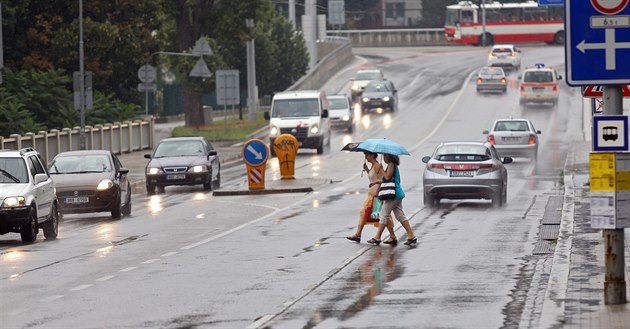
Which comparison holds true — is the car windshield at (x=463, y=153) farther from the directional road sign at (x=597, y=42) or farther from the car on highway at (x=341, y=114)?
the car on highway at (x=341, y=114)

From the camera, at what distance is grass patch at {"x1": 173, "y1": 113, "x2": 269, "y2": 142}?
68.9 metres

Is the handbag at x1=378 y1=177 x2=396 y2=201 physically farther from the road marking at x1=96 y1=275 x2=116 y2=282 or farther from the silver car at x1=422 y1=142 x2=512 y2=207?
the silver car at x1=422 y1=142 x2=512 y2=207

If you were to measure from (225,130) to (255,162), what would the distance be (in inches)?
1188

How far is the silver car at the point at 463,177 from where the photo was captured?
3322 centimetres

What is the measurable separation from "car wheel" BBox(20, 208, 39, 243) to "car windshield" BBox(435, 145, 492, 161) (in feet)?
34.4

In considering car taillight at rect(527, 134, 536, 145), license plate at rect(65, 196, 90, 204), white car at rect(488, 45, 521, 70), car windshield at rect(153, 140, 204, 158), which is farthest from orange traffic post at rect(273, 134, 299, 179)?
white car at rect(488, 45, 521, 70)

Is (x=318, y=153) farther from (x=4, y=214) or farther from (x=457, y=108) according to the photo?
(x=4, y=214)

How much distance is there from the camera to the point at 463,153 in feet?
111

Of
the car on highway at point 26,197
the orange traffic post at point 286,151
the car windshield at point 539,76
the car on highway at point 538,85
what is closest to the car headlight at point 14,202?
the car on highway at point 26,197

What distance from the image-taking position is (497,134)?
50750 mm

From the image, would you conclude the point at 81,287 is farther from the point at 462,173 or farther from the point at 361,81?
the point at 361,81

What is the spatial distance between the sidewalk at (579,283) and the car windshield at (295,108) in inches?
1108

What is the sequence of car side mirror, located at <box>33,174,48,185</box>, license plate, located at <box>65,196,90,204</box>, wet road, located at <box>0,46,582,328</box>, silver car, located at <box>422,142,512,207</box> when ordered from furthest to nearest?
silver car, located at <box>422,142,512,207</box> < license plate, located at <box>65,196,90,204</box> < car side mirror, located at <box>33,174,48,185</box> < wet road, located at <box>0,46,582,328</box>

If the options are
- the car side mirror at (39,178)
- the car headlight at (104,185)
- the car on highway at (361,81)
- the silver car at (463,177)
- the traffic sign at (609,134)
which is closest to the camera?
the traffic sign at (609,134)
